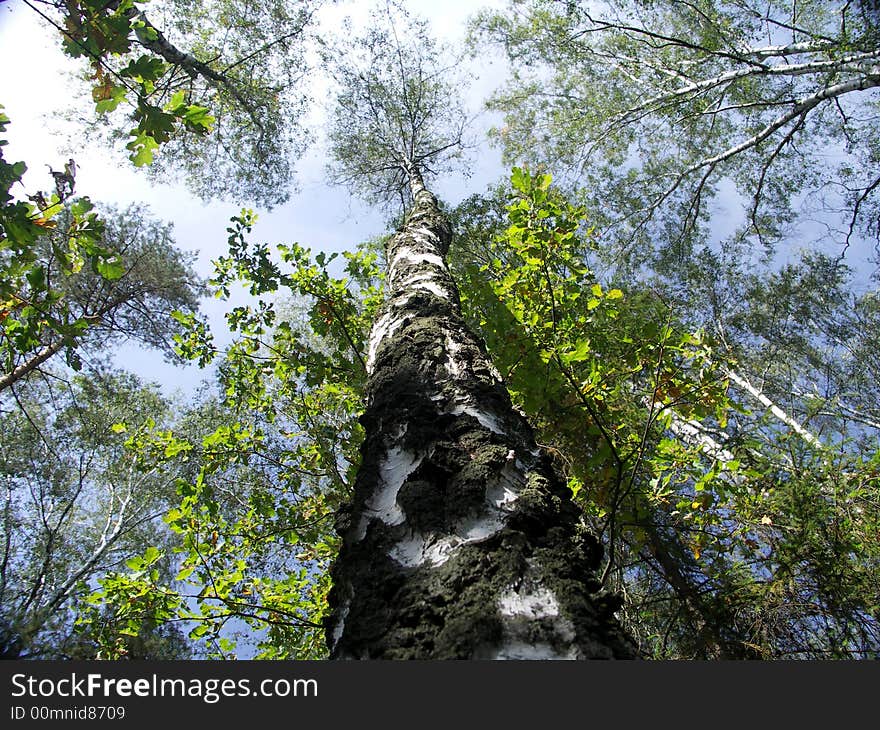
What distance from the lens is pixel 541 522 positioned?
3.57ft

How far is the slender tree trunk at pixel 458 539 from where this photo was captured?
831 mm

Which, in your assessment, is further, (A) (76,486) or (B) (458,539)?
(A) (76,486)

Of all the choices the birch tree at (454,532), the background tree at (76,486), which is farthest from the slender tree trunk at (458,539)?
the background tree at (76,486)

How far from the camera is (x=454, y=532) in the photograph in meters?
1.05

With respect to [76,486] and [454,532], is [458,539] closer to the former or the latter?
[454,532]

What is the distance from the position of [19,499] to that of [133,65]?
12661 millimetres

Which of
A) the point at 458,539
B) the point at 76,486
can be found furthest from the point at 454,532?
the point at 76,486

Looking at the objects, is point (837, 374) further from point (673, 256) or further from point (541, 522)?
point (541, 522)

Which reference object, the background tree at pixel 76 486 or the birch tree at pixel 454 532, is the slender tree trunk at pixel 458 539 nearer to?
the birch tree at pixel 454 532

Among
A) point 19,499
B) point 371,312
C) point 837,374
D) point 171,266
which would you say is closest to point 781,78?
point 837,374

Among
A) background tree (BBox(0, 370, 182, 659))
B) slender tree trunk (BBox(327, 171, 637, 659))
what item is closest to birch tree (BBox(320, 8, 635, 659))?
slender tree trunk (BBox(327, 171, 637, 659))

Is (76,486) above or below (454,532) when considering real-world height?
above

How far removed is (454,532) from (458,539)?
2cm

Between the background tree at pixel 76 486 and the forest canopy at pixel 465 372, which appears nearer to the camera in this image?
the forest canopy at pixel 465 372
